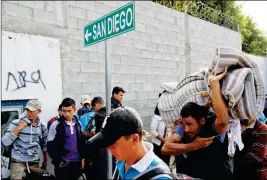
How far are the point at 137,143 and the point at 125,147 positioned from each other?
2.6 inches

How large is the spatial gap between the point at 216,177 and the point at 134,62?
3.96 metres

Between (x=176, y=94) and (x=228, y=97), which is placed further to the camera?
(x=176, y=94)

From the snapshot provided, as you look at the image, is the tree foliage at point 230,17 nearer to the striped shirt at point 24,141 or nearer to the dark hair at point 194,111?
the striped shirt at point 24,141

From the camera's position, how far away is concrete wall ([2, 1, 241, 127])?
4293 millimetres

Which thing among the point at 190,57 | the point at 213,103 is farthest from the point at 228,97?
the point at 190,57

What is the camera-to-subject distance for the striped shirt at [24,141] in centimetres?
349

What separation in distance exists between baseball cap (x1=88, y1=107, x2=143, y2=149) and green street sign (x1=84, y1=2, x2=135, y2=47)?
4.52 feet

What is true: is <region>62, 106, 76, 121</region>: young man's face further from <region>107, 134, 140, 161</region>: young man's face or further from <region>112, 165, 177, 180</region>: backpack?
<region>112, 165, 177, 180</region>: backpack

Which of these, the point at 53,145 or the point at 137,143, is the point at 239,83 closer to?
the point at 137,143

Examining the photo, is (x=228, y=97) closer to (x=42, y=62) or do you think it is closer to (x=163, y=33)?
(x=42, y=62)

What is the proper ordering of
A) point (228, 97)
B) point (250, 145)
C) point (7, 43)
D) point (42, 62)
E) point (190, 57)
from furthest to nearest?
point (190, 57)
point (42, 62)
point (7, 43)
point (250, 145)
point (228, 97)

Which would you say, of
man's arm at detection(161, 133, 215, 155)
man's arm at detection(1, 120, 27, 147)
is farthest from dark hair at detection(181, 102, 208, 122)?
man's arm at detection(1, 120, 27, 147)

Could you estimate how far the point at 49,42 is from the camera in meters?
4.36

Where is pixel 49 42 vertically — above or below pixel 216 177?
above
